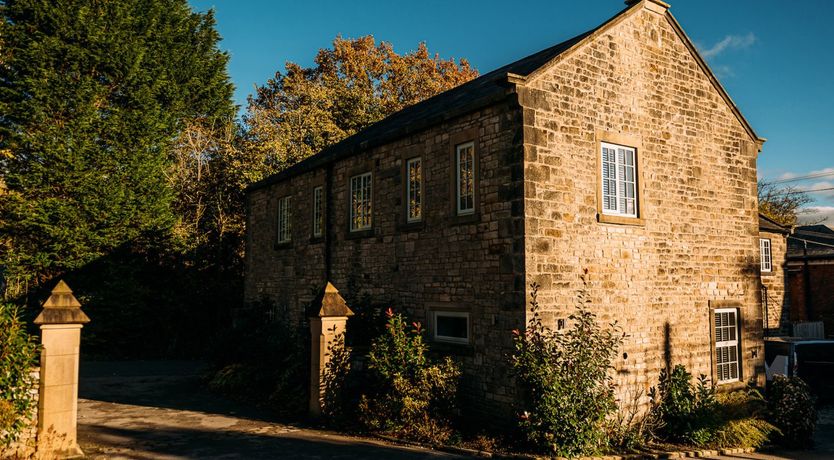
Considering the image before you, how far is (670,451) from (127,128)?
23031 millimetres

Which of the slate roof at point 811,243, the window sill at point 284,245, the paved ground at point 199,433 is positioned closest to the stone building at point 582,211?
the paved ground at point 199,433

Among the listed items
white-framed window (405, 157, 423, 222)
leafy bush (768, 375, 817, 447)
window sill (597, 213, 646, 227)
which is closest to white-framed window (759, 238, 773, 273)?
leafy bush (768, 375, 817, 447)

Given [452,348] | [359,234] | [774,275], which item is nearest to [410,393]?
[452,348]

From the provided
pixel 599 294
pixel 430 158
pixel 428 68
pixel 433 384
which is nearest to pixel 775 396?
pixel 599 294

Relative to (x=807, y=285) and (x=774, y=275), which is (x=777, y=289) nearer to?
(x=774, y=275)

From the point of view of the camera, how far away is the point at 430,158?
1312 cm

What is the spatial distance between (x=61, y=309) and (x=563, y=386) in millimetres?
8229

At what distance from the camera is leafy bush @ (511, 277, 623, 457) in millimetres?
9805

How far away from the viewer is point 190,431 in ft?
37.9

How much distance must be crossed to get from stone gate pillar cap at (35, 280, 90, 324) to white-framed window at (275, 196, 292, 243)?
10337 millimetres

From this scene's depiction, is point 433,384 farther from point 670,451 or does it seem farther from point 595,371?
point 670,451

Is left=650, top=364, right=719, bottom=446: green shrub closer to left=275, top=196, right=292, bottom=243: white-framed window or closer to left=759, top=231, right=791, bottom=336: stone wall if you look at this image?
left=275, top=196, right=292, bottom=243: white-framed window

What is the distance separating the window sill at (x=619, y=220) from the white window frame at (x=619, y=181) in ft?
0.46

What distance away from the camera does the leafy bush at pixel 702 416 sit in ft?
38.1
